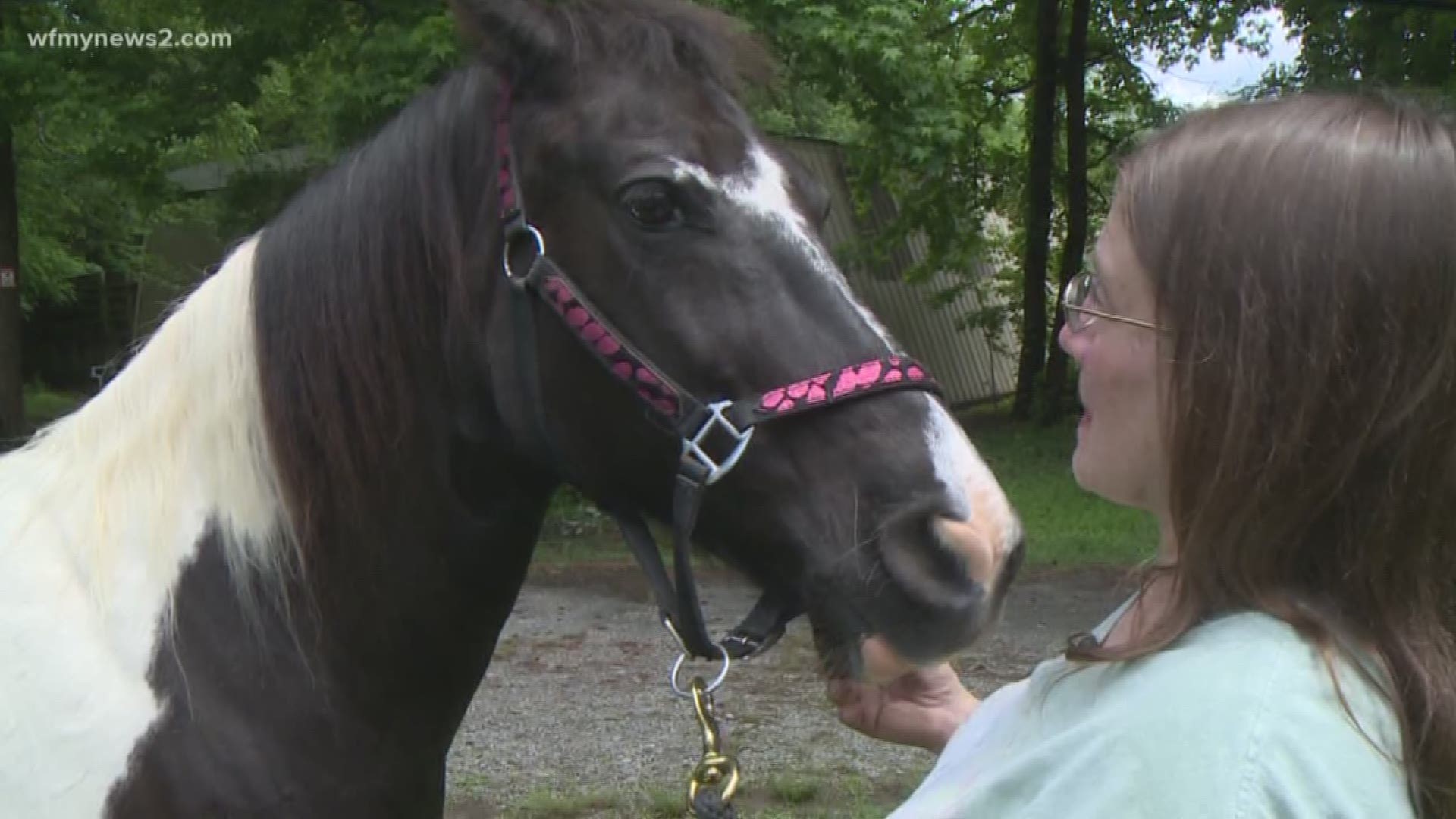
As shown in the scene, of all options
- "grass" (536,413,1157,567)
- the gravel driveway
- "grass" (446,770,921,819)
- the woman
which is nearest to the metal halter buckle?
the woman

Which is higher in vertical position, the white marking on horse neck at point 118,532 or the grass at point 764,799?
the white marking on horse neck at point 118,532

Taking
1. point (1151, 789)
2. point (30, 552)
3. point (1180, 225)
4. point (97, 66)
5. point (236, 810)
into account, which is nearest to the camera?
point (1151, 789)

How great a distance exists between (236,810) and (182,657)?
0.24m

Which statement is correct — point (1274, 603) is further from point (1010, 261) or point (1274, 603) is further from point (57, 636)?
point (1010, 261)

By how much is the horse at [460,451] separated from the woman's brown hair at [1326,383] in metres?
0.65

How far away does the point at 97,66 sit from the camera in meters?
9.29

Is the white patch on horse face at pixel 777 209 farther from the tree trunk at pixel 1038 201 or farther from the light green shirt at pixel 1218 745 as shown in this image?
the tree trunk at pixel 1038 201

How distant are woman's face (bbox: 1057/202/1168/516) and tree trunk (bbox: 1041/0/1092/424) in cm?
1488

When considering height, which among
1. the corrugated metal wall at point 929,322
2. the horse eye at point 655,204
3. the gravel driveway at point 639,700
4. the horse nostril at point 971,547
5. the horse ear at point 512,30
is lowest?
the corrugated metal wall at point 929,322

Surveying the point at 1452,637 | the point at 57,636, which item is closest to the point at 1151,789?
the point at 1452,637

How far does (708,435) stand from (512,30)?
2.38 ft

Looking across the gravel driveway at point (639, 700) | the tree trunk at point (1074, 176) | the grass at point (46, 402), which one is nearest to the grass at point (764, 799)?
the gravel driveway at point (639, 700)

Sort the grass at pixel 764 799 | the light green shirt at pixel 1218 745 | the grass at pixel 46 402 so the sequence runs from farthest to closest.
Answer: the grass at pixel 46 402 → the grass at pixel 764 799 → the light green shirt at pixel 1218 745

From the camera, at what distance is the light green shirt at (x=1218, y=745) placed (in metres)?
0.87
